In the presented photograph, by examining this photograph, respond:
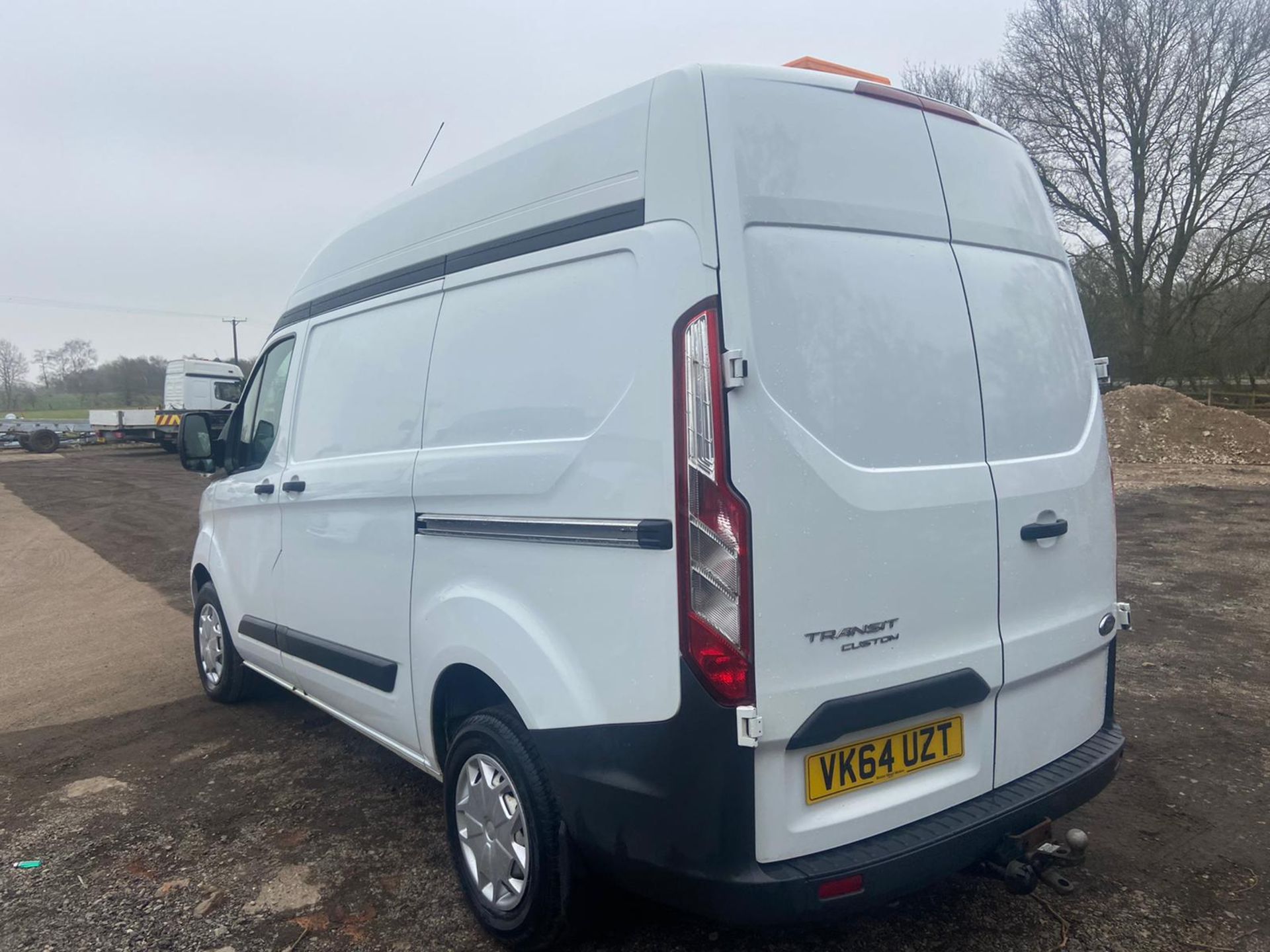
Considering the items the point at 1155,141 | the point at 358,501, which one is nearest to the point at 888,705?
the point at 358,501

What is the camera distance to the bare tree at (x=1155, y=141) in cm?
2538

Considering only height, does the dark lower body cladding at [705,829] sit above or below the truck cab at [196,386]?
below

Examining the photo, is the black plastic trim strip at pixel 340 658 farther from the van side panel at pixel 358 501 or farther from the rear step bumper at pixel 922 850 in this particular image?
the rear step bumper at pixel 922 850

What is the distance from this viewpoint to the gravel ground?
9.22 feet

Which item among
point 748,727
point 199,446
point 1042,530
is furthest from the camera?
point 199,446

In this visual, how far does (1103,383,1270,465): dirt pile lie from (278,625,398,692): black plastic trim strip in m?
18.4

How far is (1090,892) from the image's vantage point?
2980 mm

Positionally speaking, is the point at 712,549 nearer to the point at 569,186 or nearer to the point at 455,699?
the point at 569,186

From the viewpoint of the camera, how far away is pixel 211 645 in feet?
17.4

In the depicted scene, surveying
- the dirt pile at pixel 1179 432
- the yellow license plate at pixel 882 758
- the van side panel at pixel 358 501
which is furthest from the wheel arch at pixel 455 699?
the dirt pile at pixel 1179 432

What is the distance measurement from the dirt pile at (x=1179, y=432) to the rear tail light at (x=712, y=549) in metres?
19.1

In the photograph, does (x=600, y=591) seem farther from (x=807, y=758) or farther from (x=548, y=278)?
(x=548, y=278)

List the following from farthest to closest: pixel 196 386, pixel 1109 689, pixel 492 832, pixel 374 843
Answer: pixel 196 386 → pixel 374 843 → pixel 1109 689 → pixel 492 832

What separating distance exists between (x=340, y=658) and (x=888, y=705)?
7.46ft
